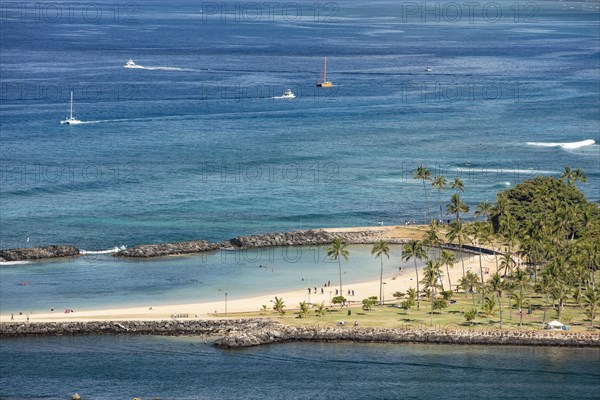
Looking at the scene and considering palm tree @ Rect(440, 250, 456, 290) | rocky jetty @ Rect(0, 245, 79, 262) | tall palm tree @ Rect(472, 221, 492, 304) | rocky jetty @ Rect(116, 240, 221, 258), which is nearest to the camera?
palm tree @ Rect(440, 250, 456, 290)

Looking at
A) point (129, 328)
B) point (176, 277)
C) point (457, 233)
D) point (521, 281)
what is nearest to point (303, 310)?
point (129, 328)

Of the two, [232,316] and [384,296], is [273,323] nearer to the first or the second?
[232,316]

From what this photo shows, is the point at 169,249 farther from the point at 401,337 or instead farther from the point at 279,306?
the point at 401,337

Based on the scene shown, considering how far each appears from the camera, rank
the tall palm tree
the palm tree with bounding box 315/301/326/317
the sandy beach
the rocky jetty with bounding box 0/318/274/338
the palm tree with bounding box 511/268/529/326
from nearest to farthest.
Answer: the rocky jetty with bounding box 0/318/274/338 → the palm tree with bounding box 511/268/529/326 → the sandy beach → the palm tree with bounding box 315/301/326/317 → the tall palm tree

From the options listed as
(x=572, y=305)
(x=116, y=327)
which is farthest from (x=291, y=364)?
(x=572, y=305)

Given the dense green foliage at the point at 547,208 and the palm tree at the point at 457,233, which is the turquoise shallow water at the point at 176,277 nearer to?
the palm tree at the point at 457,233

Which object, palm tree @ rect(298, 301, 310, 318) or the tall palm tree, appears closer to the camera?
palm tree @ rect(298, 301, 310, 318)

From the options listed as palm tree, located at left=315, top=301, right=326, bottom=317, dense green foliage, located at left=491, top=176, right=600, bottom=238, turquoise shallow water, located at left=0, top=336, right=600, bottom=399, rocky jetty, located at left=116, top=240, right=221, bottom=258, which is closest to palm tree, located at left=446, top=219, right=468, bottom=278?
dense green foliage, located at left=491, top=176, right=600, bottom=238

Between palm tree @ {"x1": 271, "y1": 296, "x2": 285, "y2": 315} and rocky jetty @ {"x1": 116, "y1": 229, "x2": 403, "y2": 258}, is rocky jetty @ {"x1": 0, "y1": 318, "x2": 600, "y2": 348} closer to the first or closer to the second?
palm tree @ {"x1": 271, "y1": 296, "x2": 285, "y2": 315}
